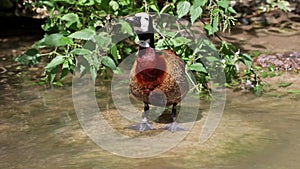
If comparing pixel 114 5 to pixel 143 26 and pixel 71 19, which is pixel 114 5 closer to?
pixel 71 19

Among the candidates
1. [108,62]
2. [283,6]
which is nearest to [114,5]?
[108,62]

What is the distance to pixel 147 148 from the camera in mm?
3332

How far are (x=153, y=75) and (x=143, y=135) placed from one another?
1.40ft

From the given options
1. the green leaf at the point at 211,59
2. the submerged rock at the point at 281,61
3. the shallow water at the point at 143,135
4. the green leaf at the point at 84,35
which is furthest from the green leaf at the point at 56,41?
the submerged rock at the point at 281,61

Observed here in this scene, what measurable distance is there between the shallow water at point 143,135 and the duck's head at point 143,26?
0.64 m

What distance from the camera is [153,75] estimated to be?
3453 mm

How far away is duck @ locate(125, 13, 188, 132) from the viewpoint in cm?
345

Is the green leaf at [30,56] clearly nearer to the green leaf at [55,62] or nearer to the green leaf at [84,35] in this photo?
the green leaf at [55,62]

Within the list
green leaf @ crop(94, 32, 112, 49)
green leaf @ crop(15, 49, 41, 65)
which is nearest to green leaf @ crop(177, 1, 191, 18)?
green leaf @ crop(94, 32, 112, 49)

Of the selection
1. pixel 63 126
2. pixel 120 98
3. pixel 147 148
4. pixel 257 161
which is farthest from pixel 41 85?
pixel 257 161

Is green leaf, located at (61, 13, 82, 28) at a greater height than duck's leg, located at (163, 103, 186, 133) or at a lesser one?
greater

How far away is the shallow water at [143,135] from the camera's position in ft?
10.2

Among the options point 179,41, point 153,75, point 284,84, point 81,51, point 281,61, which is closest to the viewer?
point 153,75

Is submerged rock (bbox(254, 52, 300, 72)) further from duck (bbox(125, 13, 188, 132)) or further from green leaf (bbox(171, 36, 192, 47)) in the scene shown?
duck (bbox(125, 13, 188, 132))
